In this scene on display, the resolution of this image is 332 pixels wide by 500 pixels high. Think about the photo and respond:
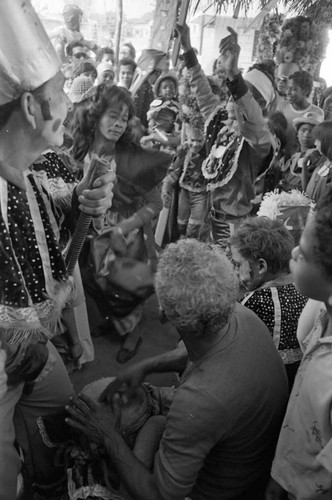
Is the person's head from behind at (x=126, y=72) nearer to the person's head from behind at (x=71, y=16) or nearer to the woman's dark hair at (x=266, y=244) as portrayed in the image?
the person's head from behind at (x=71, y=16)

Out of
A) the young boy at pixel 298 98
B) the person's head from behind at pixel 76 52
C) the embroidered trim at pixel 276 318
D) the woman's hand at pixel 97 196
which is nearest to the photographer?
the woman's hand at pixel 97 196

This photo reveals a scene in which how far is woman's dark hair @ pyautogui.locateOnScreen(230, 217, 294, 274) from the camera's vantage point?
1.86 metres

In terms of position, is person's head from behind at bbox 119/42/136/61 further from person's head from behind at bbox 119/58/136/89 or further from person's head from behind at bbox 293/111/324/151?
person's head from behind at bbox 293/111/324/151

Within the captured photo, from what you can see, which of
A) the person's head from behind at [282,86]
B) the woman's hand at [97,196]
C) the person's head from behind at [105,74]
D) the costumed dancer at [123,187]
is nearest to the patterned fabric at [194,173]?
the costumed dancer at [123,187]

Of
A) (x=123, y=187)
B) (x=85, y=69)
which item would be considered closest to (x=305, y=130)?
(x=123, y=187)

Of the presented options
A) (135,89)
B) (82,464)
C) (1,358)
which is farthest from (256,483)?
(135,89)

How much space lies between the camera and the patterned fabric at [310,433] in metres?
1.09

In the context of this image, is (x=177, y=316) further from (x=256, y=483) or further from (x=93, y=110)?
(x=93, y=110)

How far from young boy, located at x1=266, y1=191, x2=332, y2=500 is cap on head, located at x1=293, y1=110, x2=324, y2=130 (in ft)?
9.87

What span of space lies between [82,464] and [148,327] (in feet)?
6.42

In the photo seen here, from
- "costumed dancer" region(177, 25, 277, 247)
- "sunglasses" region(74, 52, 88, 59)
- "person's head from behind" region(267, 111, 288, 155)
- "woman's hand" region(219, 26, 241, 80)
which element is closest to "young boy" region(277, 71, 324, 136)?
"person's head from behind" region(267, 111, 288, 155)

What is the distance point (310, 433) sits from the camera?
1.14m

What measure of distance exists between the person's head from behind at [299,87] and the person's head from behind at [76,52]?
304 centimetres

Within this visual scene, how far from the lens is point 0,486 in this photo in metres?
1.43
